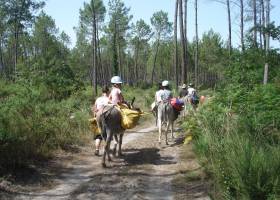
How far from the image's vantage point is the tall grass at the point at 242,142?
261 inches

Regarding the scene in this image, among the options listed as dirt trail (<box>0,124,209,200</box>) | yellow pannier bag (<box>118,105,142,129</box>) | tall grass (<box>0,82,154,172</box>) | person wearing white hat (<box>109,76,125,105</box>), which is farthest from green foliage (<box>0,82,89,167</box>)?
yellow pannier bag (<box>118,105,142,129</box>)

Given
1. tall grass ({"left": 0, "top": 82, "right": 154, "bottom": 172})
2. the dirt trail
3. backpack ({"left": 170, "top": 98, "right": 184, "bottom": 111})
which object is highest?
backpack ({"left": 170, "top": 98, "right": 184, "bottom": 111})

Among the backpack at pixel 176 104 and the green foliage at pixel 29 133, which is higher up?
the backpack at pixel 176 104

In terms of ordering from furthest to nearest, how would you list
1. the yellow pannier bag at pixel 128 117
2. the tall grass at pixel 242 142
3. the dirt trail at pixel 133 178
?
the yellow pannier bag at pixel 128 117
the dirt trail at pixel 133 178
the tall grass at pixel 242 142

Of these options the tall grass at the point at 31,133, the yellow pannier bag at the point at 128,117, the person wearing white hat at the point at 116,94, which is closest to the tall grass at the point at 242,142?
the yellow pannier bag at the point at 128,117

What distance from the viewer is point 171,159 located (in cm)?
1186

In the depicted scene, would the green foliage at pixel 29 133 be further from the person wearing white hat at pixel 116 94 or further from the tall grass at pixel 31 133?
the person wearing white hat at pixel 116 94

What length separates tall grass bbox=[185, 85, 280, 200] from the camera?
261 inches

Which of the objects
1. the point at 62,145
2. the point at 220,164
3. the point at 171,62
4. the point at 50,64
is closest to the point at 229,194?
the point at 220,164

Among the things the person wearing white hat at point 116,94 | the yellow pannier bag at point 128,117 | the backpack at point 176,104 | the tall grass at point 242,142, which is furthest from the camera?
the backpack at point 176,104

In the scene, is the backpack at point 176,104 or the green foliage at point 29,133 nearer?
the green foliage at point 29,133

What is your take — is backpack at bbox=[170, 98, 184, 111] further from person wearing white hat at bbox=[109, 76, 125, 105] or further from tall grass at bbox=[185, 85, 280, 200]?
person wearing white hat at bbox=[109, 76, 125, 105]

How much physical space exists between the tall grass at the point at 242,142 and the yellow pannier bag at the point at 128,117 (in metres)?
1.54

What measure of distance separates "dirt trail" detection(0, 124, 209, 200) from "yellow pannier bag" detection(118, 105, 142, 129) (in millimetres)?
934
